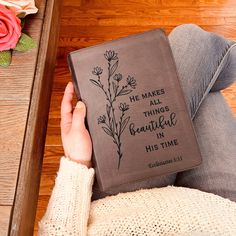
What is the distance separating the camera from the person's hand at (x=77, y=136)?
680mm

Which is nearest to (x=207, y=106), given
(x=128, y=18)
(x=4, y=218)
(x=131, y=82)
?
(x=131, y=82)

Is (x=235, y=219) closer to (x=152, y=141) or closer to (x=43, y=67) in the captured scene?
(x=152, y=141)

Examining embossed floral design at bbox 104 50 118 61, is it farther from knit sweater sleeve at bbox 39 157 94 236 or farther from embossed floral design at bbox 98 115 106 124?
knit sweater sleeve at bbox 39 157 94 236

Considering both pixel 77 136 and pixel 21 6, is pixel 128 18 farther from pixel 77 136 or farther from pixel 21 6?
pixel 77 136

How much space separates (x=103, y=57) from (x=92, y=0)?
1125mm

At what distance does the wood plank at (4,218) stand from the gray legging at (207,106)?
0.73ft

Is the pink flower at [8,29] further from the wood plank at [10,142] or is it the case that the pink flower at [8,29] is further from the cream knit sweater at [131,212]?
the cream knit sweater at [131,212]

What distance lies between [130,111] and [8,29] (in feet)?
1.04

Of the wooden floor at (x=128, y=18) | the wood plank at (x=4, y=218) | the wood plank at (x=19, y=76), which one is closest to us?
the wood plank at (x=4, y=218)

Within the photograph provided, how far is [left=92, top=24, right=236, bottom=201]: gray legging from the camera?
2.57 feet

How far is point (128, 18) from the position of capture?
1647 mm

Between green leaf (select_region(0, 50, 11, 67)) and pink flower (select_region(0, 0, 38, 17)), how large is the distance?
102 millimetres

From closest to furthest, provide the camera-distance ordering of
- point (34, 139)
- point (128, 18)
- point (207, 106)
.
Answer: point (34, 139) < point (207, 106) < point (128, 18)

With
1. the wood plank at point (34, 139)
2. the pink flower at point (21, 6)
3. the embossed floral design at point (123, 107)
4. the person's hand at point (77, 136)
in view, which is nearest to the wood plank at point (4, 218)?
the wood plank at point (34, 139)
